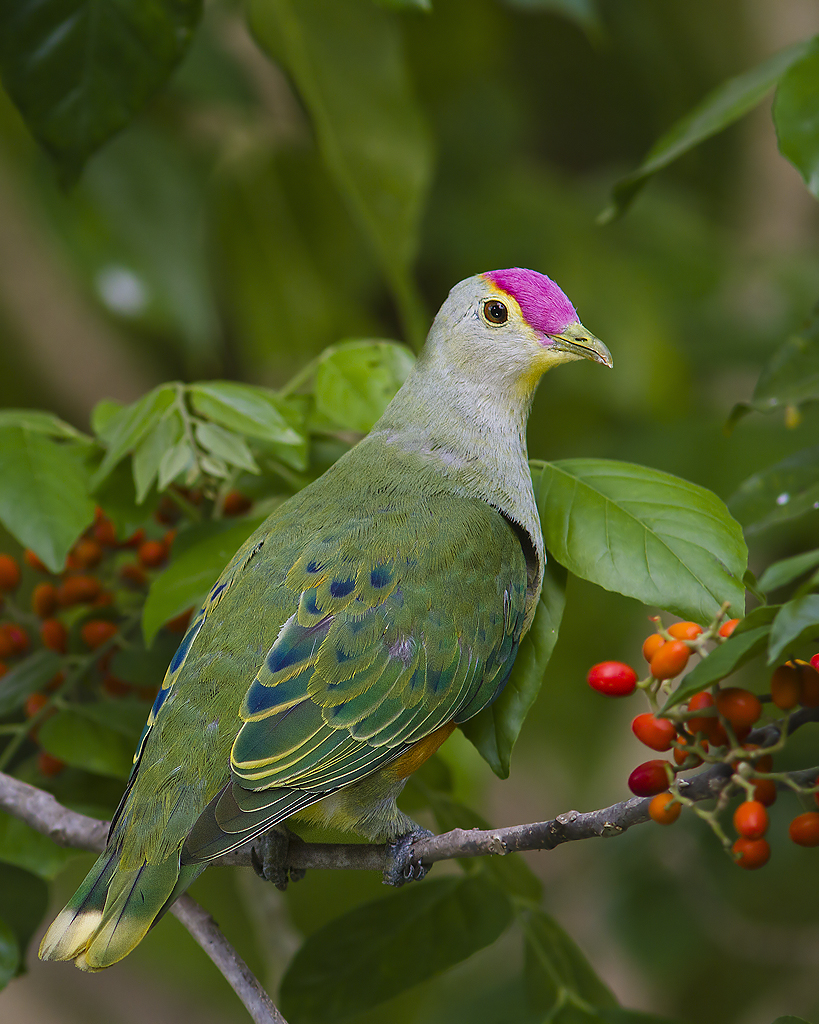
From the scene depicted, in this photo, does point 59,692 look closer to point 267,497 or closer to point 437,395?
point 267,497

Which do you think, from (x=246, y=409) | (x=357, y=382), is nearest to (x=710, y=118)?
(x=357, y=382)

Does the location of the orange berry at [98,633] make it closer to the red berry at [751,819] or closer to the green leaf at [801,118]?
the red berry at [751,819]

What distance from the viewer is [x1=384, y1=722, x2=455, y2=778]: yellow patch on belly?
1.56 m

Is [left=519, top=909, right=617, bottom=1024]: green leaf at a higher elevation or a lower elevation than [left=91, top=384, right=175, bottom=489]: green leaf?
lower

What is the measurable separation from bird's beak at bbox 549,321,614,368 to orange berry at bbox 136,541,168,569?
83 cm

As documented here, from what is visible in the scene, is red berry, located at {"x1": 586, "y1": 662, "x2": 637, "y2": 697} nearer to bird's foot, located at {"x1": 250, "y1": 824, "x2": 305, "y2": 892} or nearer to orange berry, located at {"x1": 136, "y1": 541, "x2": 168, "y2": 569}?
bird's foot, located at {"x1": 250, "y1": 824, "x2": 305, "y2": 892}

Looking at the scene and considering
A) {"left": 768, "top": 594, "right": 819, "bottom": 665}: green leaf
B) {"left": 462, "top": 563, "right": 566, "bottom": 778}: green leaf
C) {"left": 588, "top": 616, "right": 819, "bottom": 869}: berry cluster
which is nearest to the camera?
{"left": 768, "top": 594, "right": 819, "bottom": 665}: green leaf

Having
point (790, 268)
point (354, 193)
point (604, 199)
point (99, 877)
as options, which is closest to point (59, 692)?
point (99, 877)

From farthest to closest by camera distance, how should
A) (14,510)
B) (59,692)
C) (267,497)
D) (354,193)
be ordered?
(354,193) → (267,497) → (59,692) → (14,510)

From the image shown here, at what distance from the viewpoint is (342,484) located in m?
1.70

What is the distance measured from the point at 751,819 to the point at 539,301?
936 mm

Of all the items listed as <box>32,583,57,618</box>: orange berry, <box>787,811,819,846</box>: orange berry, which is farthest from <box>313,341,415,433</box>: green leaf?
<box>787,811,819,846</box>: orange berry

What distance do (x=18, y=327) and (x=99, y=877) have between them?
2.57m

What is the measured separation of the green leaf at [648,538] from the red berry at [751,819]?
0.89ft
